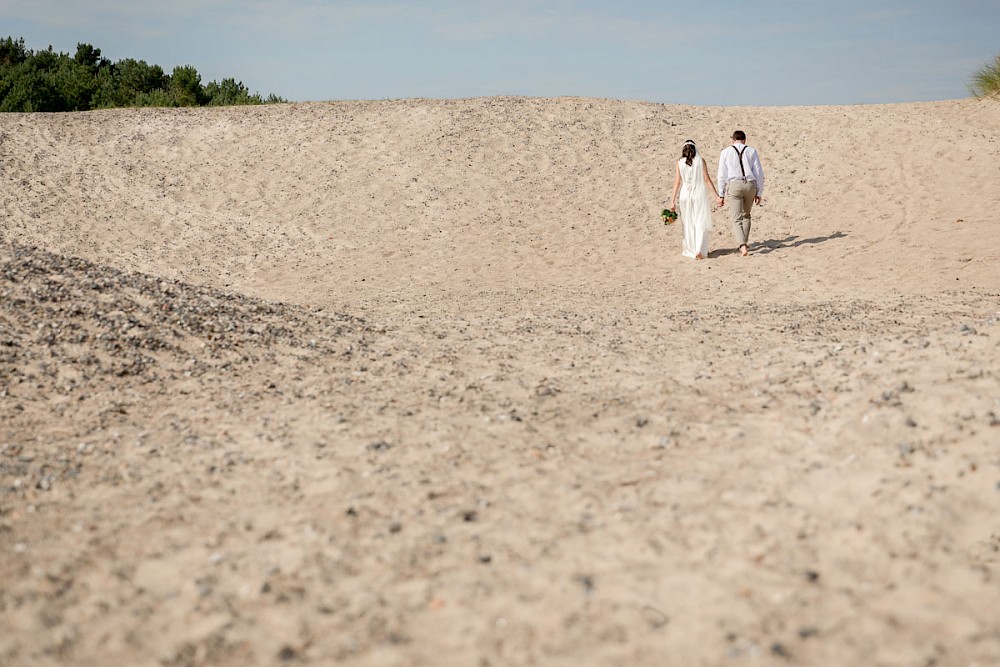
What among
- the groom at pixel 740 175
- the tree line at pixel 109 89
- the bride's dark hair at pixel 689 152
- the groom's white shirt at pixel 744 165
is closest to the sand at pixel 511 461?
the groom at pixel 740 175

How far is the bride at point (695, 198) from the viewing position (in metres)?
13.3

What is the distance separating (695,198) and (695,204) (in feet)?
0.32

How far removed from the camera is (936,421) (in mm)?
5250

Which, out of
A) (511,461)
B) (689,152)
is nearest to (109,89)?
(689,152)

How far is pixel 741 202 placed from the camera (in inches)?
521

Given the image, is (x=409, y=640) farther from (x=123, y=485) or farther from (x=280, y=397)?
(x=280, y=397)

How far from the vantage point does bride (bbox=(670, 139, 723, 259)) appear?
13.3 meters

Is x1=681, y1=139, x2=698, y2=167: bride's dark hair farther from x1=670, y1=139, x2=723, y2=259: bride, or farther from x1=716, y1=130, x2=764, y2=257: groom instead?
x1=716, y1=130, x2=764, y2=257: groom

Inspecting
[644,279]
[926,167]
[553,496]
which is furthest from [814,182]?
[553,496]

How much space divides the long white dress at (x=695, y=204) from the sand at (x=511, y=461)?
486mm

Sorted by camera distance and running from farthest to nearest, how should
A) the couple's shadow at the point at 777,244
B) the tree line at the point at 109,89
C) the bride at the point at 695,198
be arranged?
the tree line at the point at 109,89 → the couple's shadow at the point at 777,244 → the bride at the point at 695,198

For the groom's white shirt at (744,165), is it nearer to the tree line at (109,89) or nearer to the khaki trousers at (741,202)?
the khaki trousers at (741,202)

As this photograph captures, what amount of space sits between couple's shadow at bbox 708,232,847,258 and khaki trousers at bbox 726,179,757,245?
1.85ft

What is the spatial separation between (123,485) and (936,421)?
4.94 meters
